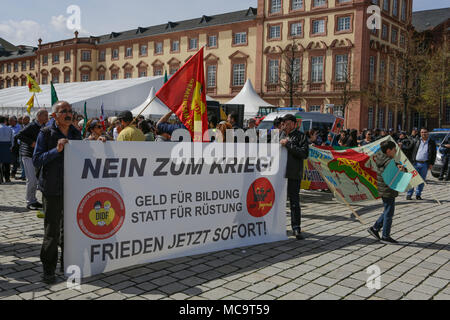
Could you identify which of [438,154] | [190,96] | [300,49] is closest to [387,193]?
[190,96]

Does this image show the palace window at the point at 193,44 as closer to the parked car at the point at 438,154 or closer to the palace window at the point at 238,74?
the palace window at the point at 238,74

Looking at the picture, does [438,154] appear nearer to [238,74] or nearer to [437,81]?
[437,81]

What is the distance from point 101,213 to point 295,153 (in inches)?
124

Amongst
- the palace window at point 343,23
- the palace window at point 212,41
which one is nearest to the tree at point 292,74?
the palace window at point 343,23

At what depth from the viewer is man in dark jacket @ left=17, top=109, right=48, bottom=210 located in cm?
777

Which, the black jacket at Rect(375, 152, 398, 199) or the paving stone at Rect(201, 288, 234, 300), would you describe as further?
the black jacket at Rect(375, 152, 398, 199)

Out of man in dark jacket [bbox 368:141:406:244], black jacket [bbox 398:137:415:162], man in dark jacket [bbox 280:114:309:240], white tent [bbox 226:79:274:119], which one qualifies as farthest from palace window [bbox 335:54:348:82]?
man in dark jacket [bbox 280:114:309:240]

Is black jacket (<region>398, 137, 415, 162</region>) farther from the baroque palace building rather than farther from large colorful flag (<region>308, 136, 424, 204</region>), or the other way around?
the baroque palace building

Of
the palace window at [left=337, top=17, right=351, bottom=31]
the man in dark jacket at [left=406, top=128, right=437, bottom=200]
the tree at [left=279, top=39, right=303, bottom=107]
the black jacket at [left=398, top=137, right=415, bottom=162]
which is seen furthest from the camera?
the tree at [left=279, top=39, right=303, bottom=107]

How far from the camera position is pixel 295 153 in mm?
6547

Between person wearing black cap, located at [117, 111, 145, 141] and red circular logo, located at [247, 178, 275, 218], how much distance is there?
69.7 inches

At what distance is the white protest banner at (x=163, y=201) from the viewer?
4.57 metres
